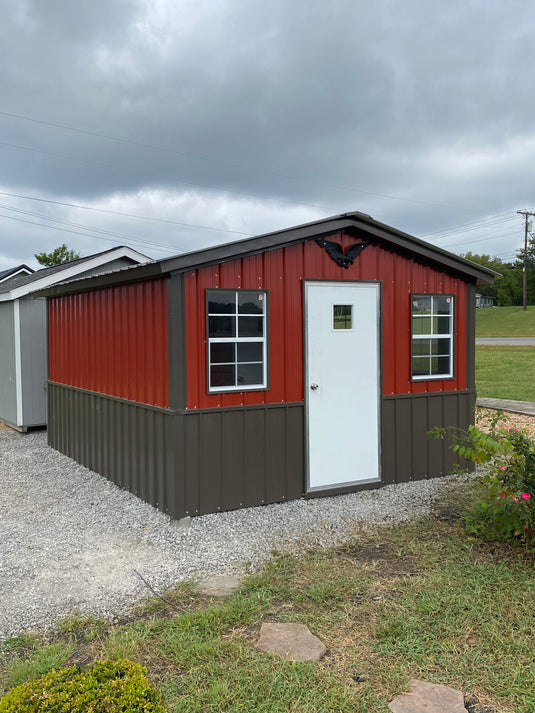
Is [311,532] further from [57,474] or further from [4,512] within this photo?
[57,474]

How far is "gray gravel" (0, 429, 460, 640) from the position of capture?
3859 millimetres

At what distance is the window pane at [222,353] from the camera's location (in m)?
5.41

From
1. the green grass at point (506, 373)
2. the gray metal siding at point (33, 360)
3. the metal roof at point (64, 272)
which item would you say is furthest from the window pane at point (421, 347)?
the green grass at point (506, 373)

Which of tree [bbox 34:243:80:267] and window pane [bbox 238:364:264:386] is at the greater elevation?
tree [bbox 34:243:80:267]

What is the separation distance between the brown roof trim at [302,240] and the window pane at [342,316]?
0.80 meters

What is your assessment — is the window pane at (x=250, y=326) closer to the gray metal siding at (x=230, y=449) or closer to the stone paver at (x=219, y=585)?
the gray metal siding at (x=230, y=449)

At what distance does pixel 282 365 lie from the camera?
5738mm

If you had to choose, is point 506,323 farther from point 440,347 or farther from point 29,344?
point 29,344

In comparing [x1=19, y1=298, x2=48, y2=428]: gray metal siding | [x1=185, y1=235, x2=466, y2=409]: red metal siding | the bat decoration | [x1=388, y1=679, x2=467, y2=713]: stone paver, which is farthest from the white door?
[x1=19, y1=298, x2=48, y2=428]: gray metal siding

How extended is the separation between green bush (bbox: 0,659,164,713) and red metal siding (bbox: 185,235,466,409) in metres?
3.11

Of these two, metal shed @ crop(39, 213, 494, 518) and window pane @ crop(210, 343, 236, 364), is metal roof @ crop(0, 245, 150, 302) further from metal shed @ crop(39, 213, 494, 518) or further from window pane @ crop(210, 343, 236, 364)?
window pane @ crop(210, 343, 236, 364)

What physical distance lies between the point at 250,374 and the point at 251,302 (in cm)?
72

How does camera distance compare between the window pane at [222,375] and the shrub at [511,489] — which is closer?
the shrub at [511,489]

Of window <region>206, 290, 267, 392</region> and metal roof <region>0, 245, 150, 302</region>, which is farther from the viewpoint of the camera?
metal roof <region>0, 245, 150, 302</region>
